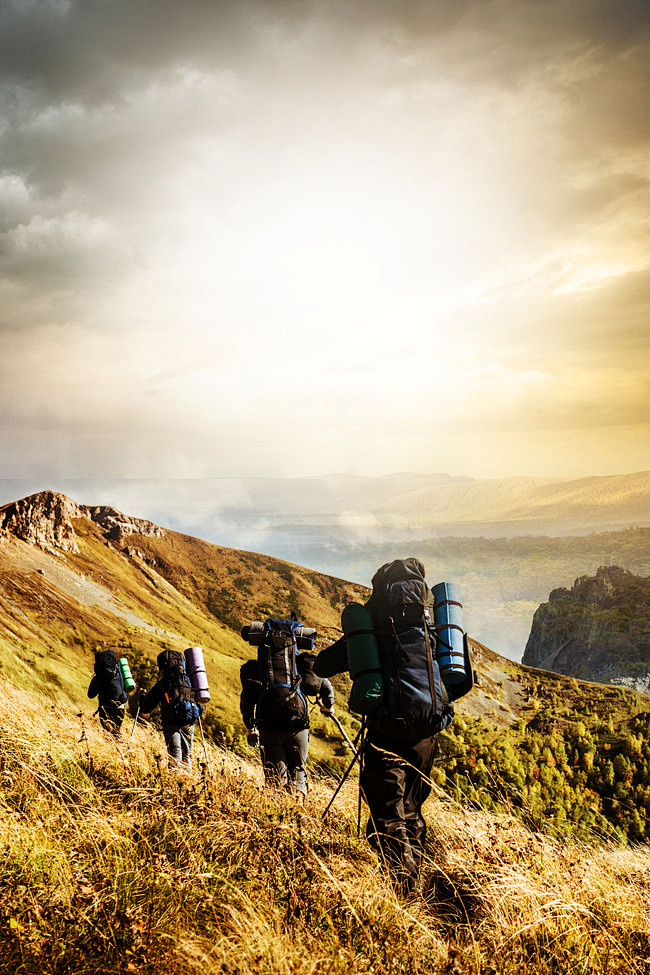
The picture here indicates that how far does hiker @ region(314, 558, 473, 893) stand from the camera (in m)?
3.81

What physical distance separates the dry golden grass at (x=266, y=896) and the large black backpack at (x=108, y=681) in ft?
14.5

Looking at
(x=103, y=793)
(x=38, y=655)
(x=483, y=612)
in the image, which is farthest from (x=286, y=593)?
(x=483, y=612)

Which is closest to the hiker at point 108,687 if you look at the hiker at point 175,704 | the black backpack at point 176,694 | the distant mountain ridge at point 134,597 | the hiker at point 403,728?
the hiker at point 175,704

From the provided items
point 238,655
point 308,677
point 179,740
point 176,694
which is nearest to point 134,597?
point 238,655

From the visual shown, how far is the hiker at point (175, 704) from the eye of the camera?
7699 millimetres

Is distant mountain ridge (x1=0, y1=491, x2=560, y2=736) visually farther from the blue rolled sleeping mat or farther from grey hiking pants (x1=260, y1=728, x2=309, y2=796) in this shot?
the blue rolled sleeping mat

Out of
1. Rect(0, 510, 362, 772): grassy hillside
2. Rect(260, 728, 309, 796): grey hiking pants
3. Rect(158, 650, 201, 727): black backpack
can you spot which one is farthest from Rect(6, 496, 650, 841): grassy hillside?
Rect(260, 728, 309, 796): grey hiking pants

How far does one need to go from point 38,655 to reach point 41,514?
9.12m

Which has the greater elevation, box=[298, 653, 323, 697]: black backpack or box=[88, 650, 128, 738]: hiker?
box=[298, 653, 323, 697]: black backpack

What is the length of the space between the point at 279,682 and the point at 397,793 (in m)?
2.64

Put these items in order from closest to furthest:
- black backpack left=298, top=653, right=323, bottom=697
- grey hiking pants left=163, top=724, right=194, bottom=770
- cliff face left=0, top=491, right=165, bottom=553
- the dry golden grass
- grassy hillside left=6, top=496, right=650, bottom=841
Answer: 1. the dry golden grass
2. black backpack left=298, top=653, right=323, bottom=697
3. grey hiking pants left=163, top=724, right=194, bottom=770
4. grassy hillside left=6, top=496, right=650, bottom=841
5. cliff face left=0, top=491, right=165, bottom=553

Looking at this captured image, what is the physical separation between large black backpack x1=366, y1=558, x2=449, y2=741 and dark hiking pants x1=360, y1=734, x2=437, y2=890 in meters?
0.13

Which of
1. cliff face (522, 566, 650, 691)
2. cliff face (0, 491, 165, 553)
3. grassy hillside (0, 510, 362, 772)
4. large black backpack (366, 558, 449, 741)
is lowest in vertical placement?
cliff face (522, 566, 650, 691)

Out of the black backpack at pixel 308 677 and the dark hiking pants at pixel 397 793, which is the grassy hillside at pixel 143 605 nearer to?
the black backpack at pixel 308 677
